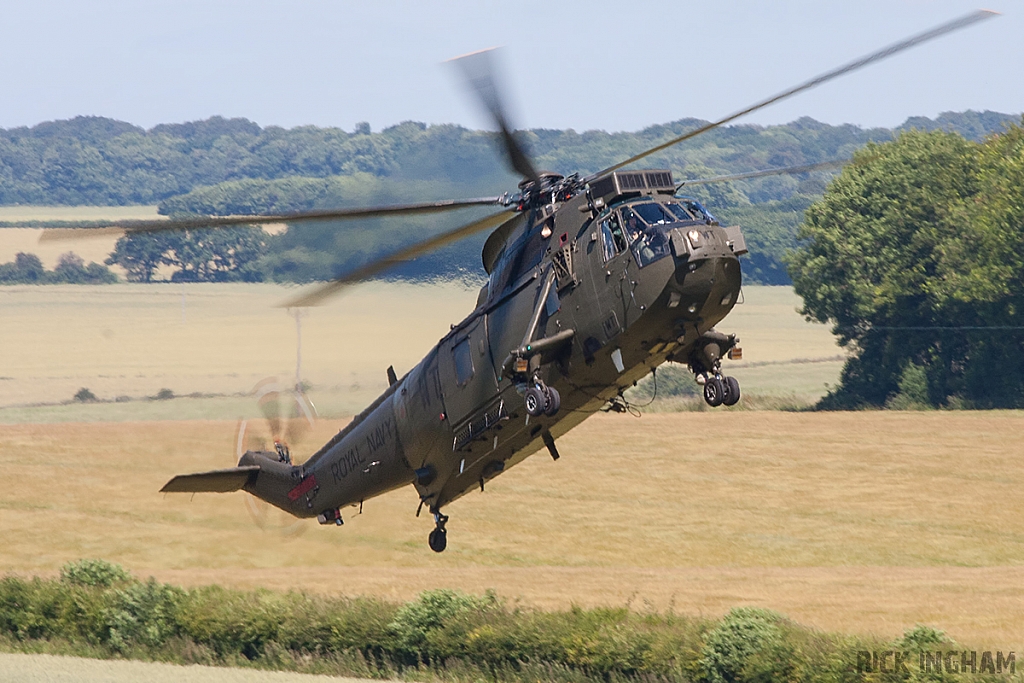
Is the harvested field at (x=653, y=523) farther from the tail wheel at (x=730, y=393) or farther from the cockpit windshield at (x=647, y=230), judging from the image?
the cockpit windshield at (x=647, y=230)

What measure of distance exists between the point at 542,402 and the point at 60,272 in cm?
8183

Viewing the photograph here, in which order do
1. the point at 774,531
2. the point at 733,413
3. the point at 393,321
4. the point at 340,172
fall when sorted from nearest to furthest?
the point at 774,531 → the point at 393,321 → the point at 733,413 → the point at 340,172

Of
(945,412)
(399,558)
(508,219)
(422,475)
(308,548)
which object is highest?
(508,219)

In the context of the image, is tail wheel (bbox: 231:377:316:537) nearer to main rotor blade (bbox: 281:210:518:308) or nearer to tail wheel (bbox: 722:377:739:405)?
main rotor blade (bbox: 281:210:518:308)

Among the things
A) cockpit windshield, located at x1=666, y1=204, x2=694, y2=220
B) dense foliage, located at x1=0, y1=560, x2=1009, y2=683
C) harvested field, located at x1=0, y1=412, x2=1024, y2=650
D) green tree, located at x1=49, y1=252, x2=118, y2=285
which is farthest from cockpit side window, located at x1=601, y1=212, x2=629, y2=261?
green tree, located at x1=49, y1=252, x2=118, y2=285

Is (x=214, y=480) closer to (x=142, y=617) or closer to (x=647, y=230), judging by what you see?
(x=142, y=617)

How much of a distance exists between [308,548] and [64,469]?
27382 mm

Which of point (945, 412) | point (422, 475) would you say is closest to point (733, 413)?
point (945, 412)

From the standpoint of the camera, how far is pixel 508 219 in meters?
21.8

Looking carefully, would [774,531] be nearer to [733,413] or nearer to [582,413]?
[733,413]

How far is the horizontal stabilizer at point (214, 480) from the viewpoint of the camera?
2583 centimetres

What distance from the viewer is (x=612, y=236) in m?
18.8

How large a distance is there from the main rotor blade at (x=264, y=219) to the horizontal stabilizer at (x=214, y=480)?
24.8 feet

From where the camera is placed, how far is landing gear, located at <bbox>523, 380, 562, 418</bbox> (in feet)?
62.1
